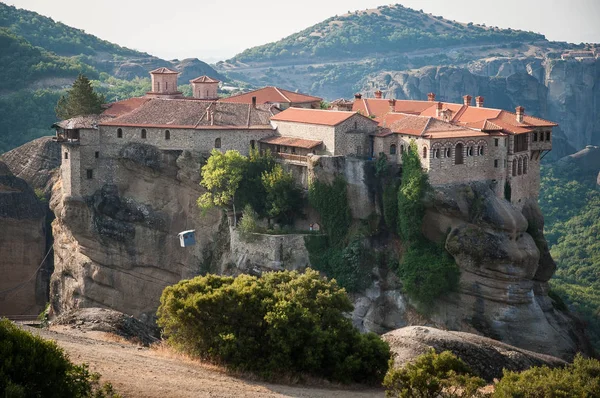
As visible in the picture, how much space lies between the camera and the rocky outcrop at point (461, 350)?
3956cm

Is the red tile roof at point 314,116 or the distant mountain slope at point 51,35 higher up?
the distant mountain slope at point 51,35

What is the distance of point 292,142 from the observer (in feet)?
201

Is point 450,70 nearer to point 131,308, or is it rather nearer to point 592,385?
point 131,308

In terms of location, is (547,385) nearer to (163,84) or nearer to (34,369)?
(34,369)

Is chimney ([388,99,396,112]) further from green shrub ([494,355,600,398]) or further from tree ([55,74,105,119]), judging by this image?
green shrub ([494,355,600,398])

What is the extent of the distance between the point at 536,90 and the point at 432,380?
151 m

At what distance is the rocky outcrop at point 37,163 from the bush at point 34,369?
52.3 metres

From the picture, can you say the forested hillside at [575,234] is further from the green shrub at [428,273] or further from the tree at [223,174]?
the tree at [223,174]

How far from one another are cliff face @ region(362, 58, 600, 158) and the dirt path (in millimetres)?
143502

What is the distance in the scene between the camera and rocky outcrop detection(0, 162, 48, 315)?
73.4 metres

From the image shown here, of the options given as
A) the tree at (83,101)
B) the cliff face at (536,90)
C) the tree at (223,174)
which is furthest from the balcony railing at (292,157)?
the cliff face at (536,90)

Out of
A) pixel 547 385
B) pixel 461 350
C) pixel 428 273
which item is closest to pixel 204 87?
pixel 428 273

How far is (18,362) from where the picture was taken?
26312 millimetres

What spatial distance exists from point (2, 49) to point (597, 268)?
68.6 metres
